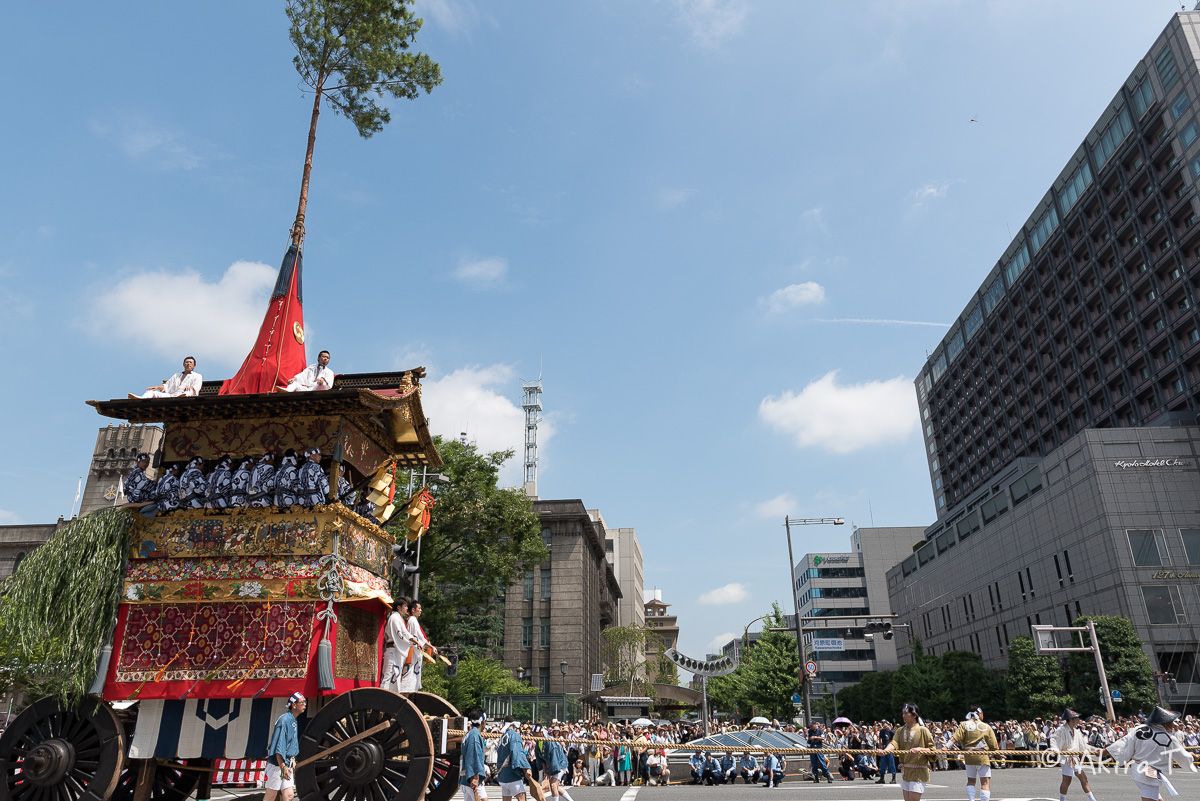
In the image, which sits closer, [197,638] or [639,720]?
[197,638]

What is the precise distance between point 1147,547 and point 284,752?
191ft

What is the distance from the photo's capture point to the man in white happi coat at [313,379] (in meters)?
A: 10.8

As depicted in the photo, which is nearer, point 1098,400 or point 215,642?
point 215,642

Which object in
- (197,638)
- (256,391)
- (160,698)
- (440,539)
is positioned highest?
(440,539)

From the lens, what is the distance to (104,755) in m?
9.52

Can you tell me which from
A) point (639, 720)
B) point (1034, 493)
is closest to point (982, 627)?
point (1034, 493)

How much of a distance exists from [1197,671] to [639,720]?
38334mm

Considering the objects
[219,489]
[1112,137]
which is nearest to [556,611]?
[219,489]

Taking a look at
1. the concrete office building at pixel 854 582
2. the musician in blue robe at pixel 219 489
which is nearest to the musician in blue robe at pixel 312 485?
the musician in blue robe at pixel 219 489

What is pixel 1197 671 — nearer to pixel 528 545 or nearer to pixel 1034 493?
pixel 1034 493

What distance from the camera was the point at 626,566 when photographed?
373 feet

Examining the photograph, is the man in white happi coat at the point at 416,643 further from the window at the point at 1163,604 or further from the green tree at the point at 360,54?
the window at the point at 1163,604

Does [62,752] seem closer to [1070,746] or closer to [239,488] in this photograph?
[239,488]

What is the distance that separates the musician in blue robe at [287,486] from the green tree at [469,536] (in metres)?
21.1
